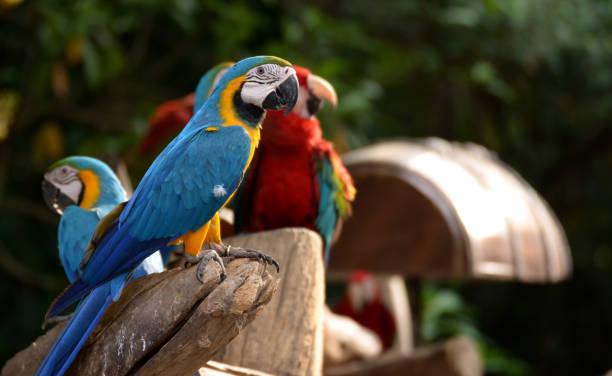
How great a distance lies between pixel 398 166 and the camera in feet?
7.67

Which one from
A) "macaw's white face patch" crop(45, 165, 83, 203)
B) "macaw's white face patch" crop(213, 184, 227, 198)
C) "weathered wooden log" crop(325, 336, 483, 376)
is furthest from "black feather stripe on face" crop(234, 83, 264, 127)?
"weathered wooden log" crop(325, 336, 483, 376)

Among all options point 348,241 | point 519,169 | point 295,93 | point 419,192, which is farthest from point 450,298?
point 295,93

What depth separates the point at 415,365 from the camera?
8.24 ft

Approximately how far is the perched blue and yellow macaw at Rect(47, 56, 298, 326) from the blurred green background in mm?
1671

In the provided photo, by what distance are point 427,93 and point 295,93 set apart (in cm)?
366

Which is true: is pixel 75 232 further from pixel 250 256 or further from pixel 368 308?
pixel 368 308

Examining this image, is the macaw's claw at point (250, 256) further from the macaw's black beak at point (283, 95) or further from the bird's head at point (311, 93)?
the bird's head at point (311, 93)

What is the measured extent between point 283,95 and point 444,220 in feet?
4.60

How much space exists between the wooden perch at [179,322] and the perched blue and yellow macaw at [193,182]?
0.22 feet

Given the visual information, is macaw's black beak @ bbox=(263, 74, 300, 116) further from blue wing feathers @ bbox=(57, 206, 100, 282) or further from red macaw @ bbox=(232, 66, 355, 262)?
red macaw @ bbox=(232, 66, 355, 262)

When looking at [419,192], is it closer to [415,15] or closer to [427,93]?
[415,15]

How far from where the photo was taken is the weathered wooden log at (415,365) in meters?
2.49

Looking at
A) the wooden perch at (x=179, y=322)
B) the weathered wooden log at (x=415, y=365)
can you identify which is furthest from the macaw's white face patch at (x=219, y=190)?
the weathered wooden log at (x=415, y=365)

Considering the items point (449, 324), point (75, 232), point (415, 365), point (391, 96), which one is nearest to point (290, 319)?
point (75, 232)
